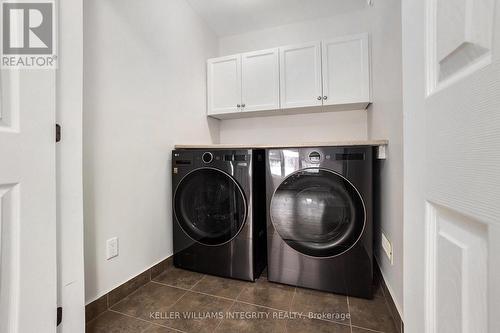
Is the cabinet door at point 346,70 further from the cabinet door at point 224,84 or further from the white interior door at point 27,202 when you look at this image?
the white interior door at point 27,202

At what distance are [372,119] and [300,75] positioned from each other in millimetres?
751

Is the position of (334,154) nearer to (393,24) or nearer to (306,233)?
(306,233)

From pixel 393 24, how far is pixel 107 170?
176 centimetres

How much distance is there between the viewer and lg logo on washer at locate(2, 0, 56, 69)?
690 mm

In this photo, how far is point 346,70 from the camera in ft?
6.20

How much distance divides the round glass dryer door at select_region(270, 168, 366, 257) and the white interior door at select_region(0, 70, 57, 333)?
3.65 feet

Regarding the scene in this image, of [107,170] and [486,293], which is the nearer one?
[486,293]

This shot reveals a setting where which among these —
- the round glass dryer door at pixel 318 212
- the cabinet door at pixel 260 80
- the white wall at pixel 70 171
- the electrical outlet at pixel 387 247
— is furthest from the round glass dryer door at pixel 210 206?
the cabinet door at pixel 260 80

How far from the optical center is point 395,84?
1.13 meters

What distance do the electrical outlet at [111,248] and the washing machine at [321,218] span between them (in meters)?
0.93

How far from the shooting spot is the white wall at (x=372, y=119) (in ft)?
3.56

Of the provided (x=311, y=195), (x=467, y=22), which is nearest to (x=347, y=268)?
(x=311, y=195)

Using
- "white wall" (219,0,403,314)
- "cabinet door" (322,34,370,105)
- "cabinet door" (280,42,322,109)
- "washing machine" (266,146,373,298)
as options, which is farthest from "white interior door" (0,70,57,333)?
"cabinet door" (322,34,370,105)

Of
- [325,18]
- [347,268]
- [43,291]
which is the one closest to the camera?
[43,291]
